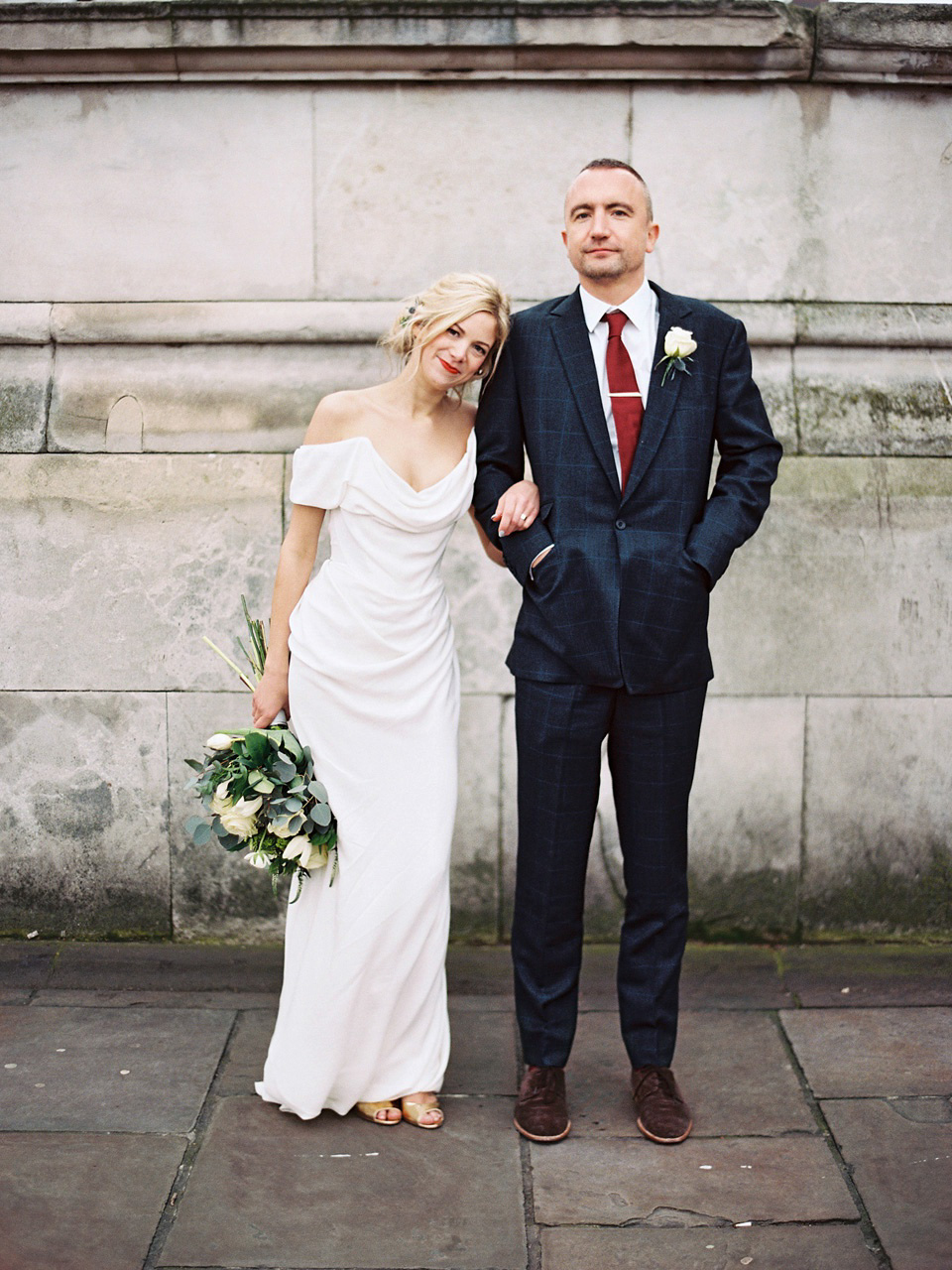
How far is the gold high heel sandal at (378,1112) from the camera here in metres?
3.35

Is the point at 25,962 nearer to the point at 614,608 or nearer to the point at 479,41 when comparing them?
the point at 614,608

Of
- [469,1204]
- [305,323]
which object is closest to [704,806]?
[469,1204]

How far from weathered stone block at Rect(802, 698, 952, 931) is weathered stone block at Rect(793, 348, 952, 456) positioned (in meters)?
0.90

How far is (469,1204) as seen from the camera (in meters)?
3.00

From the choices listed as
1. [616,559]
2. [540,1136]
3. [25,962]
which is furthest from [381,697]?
[25,962]

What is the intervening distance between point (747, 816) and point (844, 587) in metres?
0.86

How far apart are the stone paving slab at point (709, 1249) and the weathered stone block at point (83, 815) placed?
216 centimetres

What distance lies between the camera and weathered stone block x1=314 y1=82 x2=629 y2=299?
4309 mm

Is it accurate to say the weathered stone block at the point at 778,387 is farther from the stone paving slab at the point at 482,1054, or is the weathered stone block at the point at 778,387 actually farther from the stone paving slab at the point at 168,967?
the stone paving slab at the point at 168,967

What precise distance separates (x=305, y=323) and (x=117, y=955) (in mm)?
2256

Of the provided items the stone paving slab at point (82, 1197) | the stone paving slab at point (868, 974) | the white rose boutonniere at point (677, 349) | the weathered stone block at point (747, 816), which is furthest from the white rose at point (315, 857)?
the stone paving slab at point (868, 974)

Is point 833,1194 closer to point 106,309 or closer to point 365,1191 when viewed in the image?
point 365,1191

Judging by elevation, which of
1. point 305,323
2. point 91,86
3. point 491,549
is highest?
point 91,86

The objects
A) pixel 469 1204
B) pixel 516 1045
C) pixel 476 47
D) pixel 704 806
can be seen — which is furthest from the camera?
pixel 704 806
